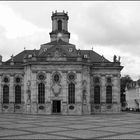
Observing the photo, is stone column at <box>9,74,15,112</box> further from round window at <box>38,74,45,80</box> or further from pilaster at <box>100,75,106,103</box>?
pilaster at <box>100,75,106,103</box>

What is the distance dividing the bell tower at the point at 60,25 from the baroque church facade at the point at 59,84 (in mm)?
6648

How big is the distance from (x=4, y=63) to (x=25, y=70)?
668cm

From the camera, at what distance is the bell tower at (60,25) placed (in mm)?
74312

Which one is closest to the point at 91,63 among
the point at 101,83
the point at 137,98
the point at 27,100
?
the point at 101,83

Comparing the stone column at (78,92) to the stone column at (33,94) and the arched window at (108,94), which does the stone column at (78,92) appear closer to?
the stone column at (33,94)

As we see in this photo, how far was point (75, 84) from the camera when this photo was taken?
2400 inches

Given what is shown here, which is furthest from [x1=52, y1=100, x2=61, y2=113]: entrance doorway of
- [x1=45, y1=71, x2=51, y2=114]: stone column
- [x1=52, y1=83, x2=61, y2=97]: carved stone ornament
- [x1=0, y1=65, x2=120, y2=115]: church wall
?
[x1=52, y1=83, x2=61, y2=97]: carved stone ornament

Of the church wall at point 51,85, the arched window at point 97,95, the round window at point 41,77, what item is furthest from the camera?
the arched window at point 97,95

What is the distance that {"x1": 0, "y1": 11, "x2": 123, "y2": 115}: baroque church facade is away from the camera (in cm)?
6066

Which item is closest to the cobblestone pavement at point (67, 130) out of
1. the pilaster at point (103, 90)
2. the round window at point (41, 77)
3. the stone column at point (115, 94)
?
the round window at point (41, 77)

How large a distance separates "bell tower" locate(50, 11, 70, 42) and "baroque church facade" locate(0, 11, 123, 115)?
665 centimetres

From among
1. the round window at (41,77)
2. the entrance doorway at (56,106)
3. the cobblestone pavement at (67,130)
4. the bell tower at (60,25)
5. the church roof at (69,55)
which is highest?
the bell tower at (60,25)

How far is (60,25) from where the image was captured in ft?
245

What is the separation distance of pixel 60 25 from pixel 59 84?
18872 millimetres
